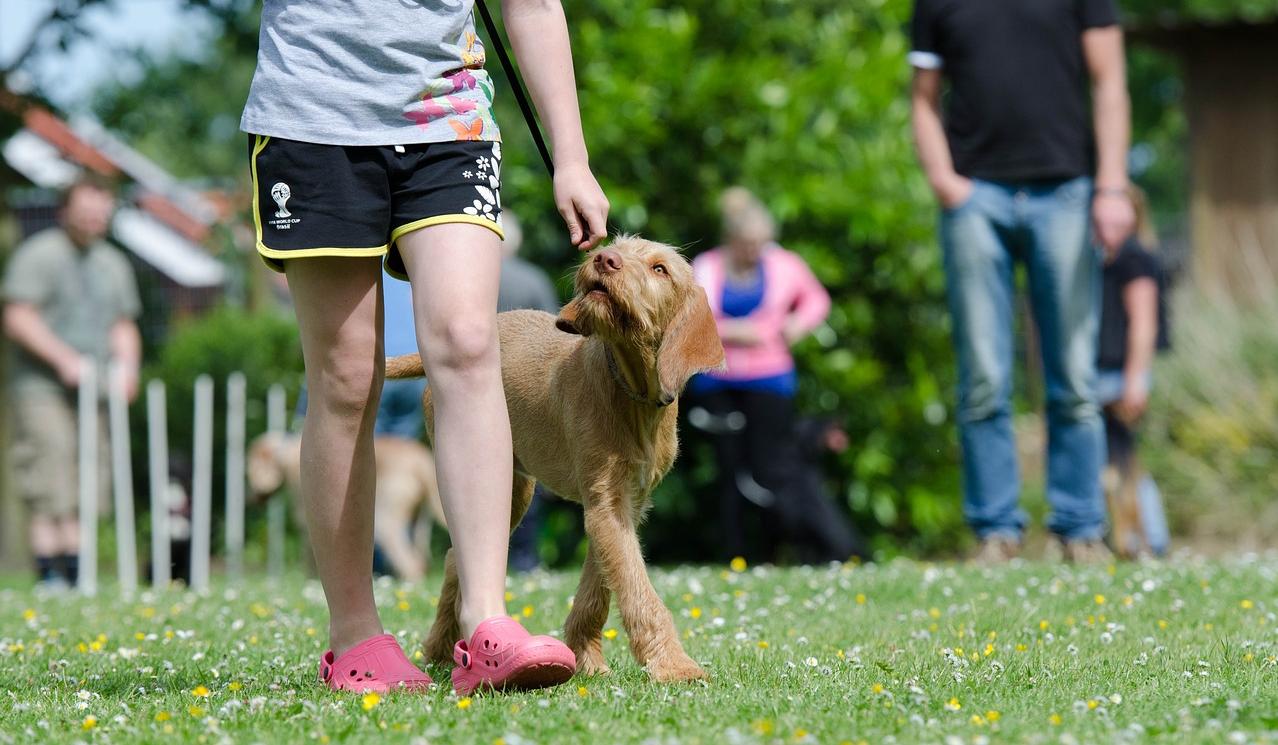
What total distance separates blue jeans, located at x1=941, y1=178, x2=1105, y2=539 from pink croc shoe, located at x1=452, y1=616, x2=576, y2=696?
392 cm

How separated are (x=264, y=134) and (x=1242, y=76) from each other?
13354 millimetres

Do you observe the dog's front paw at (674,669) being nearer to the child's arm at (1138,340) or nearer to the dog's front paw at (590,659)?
the dog's front paw at (590,659)

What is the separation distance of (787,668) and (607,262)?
3.92 ft

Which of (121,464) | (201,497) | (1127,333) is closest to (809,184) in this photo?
(1127,333)

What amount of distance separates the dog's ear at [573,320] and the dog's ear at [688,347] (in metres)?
0.22

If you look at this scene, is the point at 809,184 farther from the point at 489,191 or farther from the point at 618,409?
the point at 489,191

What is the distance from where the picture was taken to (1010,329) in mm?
7168

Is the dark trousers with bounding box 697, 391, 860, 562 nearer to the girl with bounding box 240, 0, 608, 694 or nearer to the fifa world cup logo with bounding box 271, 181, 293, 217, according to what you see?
the girl with bounding box 240, 0, 608, 694

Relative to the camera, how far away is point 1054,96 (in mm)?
7203

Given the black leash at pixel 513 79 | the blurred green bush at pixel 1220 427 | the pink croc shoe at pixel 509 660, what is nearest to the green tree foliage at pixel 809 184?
the blurred green bush at pixel 1220 427

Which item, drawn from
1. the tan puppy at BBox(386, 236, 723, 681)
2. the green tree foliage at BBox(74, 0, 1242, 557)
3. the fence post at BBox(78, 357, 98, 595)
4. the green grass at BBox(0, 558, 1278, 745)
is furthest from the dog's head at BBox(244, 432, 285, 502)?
the tan puppy at BBox(386, 236, 723, 681)

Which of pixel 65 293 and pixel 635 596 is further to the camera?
pixel 65 293

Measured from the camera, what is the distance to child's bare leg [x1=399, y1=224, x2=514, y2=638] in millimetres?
3711

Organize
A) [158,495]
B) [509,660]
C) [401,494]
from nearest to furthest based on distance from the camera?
1. [509,660]
2. [401,494]
3. [158,495]
